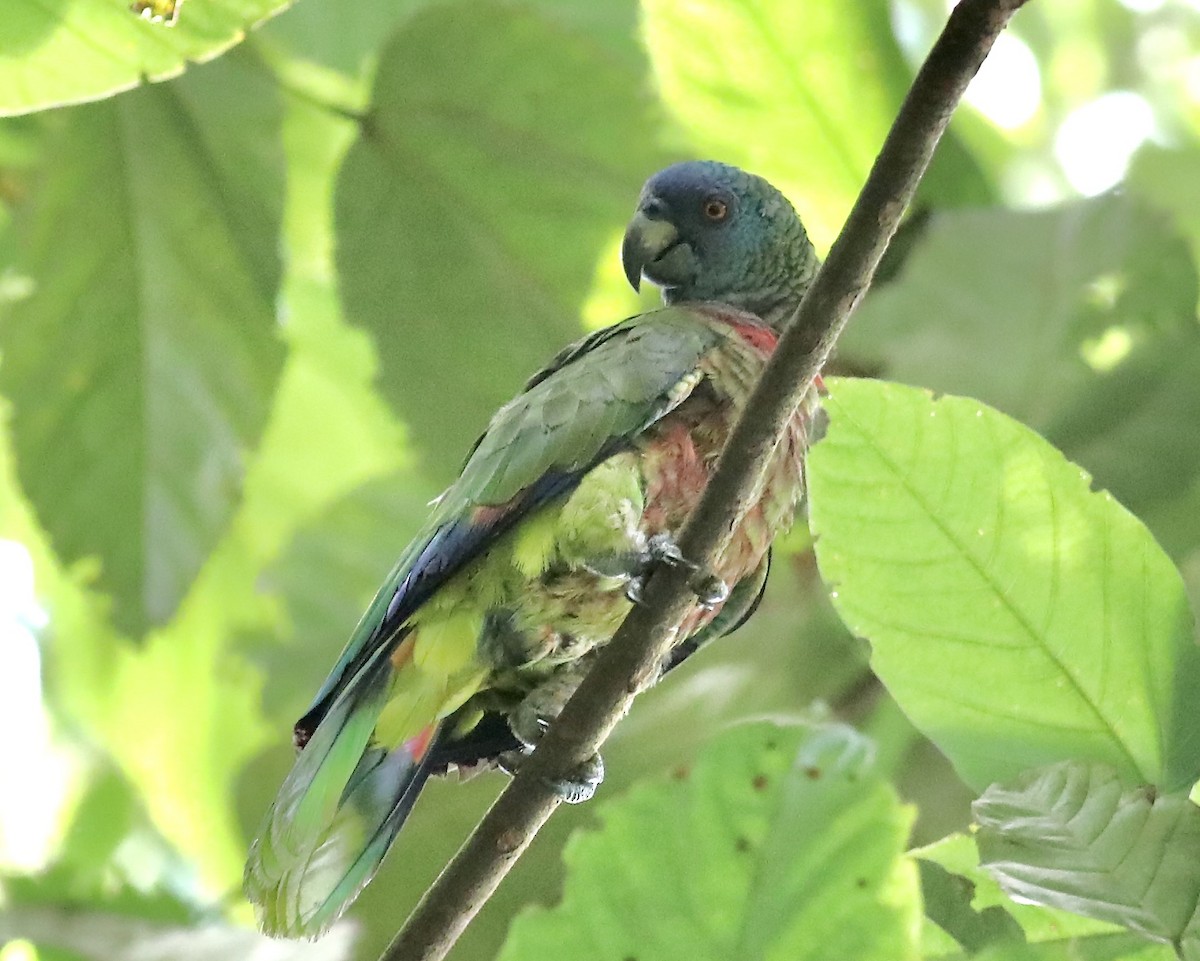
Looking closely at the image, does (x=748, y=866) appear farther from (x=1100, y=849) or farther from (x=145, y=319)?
(x=145, y=319)

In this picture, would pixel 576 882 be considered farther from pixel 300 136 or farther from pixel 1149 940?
pixel 300 136

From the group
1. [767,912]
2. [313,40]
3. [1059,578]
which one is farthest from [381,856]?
[313,40]

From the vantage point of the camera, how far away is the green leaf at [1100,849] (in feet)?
3.43

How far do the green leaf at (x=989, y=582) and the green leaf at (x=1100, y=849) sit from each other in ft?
0.28

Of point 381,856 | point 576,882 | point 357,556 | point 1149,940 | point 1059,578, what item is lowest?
point 357,556

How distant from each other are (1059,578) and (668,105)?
82cm

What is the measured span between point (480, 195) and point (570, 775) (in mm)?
815

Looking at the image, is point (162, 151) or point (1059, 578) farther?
point (162, 151)

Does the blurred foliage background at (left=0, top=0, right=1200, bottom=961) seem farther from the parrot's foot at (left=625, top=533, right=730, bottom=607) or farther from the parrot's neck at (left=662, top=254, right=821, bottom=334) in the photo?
the parrot's foot at (left=625, top=533, right=730, bottom=607)

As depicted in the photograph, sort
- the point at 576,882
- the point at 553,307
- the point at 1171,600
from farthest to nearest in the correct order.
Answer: the point at 553,307
the point at 576,882
the point at 1171,600

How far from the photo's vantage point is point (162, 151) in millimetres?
1779

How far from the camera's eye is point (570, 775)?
1307 mm

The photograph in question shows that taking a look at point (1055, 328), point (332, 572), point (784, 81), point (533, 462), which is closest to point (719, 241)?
point (784, 81)

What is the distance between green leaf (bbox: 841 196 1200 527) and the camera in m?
1.75
